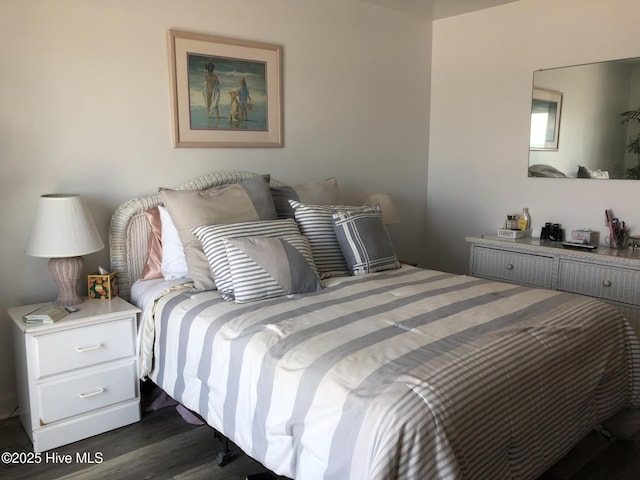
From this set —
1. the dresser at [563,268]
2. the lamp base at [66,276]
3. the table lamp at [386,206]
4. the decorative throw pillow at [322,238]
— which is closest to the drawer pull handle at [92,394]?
the lamp base at [66,276]

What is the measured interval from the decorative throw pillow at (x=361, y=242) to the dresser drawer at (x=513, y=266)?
1.06 meters

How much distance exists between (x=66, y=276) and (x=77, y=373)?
454 millimetres

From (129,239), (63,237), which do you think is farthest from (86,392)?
(129,239)

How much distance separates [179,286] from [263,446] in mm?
1042

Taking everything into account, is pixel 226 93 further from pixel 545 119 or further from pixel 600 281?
pixel 600 281

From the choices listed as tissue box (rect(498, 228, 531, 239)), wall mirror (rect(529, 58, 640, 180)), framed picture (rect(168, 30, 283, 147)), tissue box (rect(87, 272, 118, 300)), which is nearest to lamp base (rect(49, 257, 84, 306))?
tissue box (rect(87, 272, 118, 300))

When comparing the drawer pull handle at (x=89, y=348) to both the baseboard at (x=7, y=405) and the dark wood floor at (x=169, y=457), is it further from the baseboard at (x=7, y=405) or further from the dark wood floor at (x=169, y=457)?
the baseboard at (x=7, y=405)

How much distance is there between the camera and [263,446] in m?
1.71

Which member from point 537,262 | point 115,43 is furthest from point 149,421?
point 537,262

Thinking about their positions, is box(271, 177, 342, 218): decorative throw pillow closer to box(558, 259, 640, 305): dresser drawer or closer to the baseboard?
box(558, 259, 640, 305): dresser drawer

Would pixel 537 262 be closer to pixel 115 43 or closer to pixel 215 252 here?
pixel 215 252

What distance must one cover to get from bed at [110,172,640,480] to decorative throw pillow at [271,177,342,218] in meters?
0.63

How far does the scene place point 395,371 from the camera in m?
1.53

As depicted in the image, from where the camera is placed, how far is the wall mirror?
3.11 metres
